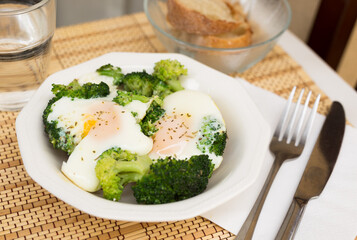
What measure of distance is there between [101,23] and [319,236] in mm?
1414

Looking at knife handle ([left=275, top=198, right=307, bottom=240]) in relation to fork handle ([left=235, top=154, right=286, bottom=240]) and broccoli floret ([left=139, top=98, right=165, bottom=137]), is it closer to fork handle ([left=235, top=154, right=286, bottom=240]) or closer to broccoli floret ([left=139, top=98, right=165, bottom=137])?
fork handle ([left=235, top=154, right=286, bottom=240])

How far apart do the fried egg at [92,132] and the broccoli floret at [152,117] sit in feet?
0.11

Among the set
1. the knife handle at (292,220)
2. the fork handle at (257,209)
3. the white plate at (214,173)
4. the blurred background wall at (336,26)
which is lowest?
the blurred background wall at (336,26)

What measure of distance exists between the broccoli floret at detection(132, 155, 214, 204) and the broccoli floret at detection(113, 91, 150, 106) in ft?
0.77

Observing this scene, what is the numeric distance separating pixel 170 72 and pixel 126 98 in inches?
8.1

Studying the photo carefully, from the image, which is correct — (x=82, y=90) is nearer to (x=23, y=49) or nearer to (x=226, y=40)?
(x=23, y=49)

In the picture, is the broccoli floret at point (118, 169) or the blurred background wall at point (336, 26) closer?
the broccoli floret at point (118, 169)

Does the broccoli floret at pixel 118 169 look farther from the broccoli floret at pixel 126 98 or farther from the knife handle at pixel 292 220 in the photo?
the knife handle at pixel 292 220

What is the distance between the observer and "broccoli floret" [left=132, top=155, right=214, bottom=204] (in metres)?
1.02

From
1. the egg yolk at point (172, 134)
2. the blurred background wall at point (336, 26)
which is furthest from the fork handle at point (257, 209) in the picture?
the blurred background wall at point (336, 26)

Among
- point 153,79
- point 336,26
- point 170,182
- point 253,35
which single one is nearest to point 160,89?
point 153,79

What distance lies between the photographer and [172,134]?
45.4 inches

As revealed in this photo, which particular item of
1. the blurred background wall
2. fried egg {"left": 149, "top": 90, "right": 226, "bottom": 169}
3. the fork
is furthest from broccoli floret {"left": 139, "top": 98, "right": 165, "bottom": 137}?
the blurred background wall

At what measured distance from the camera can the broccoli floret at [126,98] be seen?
1.19m
